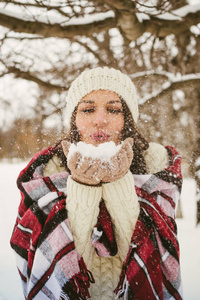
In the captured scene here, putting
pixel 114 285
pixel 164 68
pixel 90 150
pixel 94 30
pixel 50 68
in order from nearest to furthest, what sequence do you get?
pixel 90 150, pixel 114 285, pixel 94 30, pixel 50 68, pixel 164 68

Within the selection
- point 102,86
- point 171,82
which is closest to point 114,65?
point 171,82

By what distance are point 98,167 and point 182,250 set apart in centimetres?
263

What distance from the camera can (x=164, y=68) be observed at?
4.26 m

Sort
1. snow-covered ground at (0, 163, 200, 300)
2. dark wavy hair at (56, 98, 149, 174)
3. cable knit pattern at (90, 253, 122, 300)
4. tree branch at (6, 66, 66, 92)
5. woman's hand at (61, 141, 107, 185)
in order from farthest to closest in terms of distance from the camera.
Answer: tree branch at (6, 66, 66, 92) < snow-covered ground at (0, 163, 200, 300) < dark wavy hair at (56, 98, 149, 174) < cable knit pattern at (90, 253, 122, 300) < woman's hand at (61, 141, 107, 185)

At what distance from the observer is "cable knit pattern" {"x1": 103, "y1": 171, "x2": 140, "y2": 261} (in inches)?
48.1

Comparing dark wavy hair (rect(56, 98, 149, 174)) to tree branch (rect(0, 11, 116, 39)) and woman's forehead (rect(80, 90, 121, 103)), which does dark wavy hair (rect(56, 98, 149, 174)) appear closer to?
woman's forehead (rect(80, 90, 121, 103))

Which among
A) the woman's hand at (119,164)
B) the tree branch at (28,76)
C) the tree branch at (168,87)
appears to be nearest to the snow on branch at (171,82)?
the tree branch at (168,87)

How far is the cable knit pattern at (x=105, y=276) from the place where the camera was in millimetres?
1301

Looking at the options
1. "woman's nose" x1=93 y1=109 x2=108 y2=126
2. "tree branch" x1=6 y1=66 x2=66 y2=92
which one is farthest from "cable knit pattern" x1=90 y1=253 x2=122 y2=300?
"tree branch" x1=6 y1=66 x2=66 y2=92

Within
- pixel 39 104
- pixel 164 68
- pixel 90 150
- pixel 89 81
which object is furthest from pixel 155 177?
pixel 164 68

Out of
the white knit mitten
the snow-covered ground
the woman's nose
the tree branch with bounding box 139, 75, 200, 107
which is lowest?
the snow-covered ground

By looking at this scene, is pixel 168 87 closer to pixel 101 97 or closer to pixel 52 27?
pixel 52 27

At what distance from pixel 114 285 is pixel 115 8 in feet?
6.62

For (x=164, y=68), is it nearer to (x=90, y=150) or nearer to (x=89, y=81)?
(x=89, y=81)
